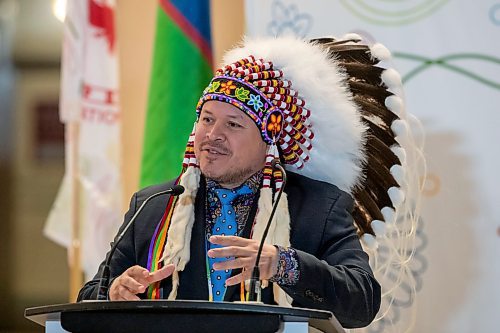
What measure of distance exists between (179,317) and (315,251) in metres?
0.71

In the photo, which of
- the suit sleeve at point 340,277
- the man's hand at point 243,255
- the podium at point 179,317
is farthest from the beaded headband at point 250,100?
the podium at point 179,317

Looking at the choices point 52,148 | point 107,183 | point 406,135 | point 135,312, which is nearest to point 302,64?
point 406,135

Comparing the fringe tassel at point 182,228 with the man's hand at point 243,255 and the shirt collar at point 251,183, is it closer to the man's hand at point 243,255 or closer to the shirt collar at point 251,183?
the shirt collar at point 251,183

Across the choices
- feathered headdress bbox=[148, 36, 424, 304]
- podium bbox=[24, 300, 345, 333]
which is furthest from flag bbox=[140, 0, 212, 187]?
podium bbox=[24, 300, 345, 333]

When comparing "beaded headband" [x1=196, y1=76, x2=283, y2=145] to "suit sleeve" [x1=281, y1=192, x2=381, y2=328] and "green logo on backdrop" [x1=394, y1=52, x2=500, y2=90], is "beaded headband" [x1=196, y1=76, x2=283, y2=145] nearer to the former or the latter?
"suit sleeve" [x1=281, y1=192, x2=381, y2=328]

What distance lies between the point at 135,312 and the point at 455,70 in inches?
78.8

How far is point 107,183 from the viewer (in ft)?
13.0

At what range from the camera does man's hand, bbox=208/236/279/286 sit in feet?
6.64

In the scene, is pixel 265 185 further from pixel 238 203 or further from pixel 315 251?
pixel 315 251

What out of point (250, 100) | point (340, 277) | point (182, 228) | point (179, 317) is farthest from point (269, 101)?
point (179, 317)

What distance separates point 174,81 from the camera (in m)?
3.77

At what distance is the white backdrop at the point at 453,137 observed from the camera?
136 inches

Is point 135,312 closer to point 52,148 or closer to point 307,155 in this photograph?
point 307,155

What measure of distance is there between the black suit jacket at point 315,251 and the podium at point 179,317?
31 cm
